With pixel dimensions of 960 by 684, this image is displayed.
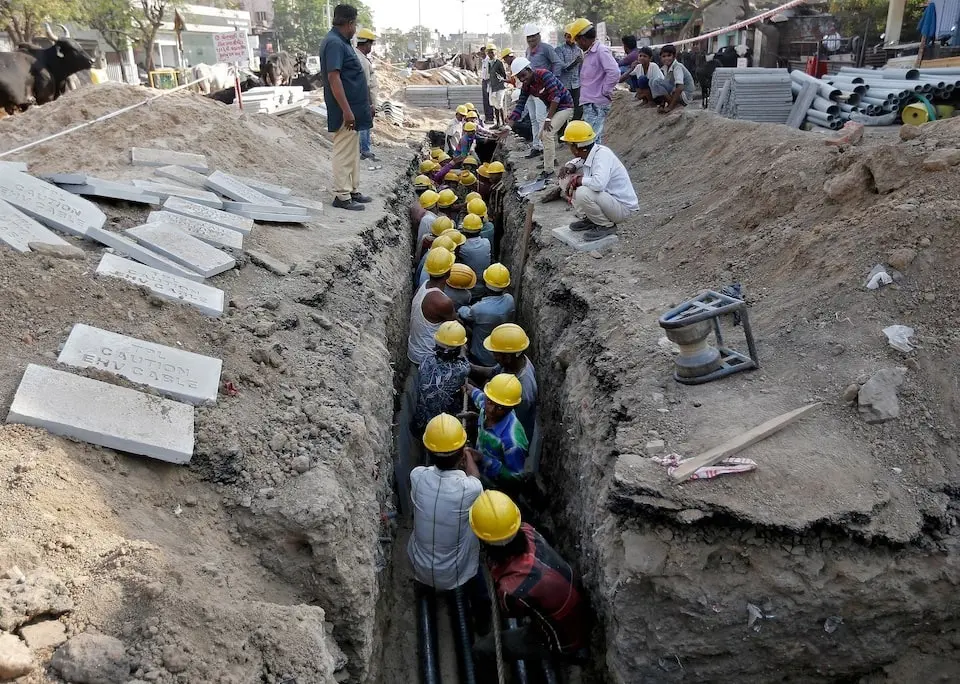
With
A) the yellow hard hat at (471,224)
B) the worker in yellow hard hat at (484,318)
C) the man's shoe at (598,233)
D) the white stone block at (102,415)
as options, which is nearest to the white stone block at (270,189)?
the yellow hard hat at (471,224)

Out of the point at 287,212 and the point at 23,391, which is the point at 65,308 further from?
the point at 287,212

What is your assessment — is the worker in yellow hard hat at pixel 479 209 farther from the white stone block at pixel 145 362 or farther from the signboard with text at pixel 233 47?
the white stone block at pixel 145 362

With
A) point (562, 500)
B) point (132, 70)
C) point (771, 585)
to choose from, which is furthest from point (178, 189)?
point (132, 70)

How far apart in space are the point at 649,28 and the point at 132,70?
88.7ft

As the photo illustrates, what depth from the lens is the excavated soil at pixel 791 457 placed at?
3377mm

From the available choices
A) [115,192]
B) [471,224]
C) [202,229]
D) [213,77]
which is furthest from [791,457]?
[213,77]

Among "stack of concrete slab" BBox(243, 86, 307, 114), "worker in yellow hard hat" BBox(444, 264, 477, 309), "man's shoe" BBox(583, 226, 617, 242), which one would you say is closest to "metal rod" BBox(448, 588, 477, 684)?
"worker in yellow hard hat" BBox(444, 264, 477, 309)

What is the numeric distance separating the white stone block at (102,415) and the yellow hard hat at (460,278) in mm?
3908

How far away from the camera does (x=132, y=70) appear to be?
1292 inches

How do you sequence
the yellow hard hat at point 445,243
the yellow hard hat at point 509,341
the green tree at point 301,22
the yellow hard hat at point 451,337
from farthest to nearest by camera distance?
the green tree at point 301,22
the yellow hard hat at point 445,243
the yellow hard hat at point 451,337
the yellow hard hat at point 509,341

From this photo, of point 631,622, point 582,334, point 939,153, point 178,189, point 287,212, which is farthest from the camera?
point 287,212

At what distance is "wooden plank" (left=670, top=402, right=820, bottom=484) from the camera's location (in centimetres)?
354

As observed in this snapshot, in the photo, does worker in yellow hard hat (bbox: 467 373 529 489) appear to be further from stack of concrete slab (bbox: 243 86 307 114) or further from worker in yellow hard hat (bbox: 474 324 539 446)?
stack of concrete slab (bbox: 243 86 307 114)

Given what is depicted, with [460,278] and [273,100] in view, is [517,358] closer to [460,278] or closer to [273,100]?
[460,278]
